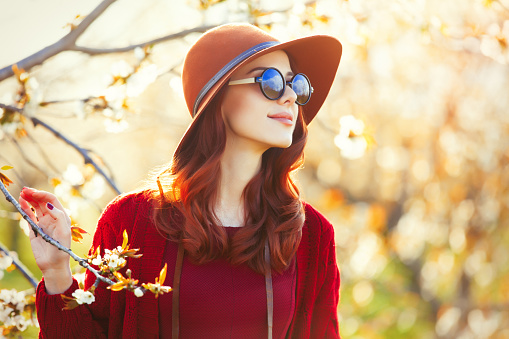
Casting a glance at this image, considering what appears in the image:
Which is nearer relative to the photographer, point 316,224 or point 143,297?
point 143,297

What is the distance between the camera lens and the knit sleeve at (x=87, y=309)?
4.88 feet

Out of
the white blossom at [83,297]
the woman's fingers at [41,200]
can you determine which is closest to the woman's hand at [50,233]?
the woman's fingers at [41,200]

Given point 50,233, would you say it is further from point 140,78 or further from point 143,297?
point 140,78

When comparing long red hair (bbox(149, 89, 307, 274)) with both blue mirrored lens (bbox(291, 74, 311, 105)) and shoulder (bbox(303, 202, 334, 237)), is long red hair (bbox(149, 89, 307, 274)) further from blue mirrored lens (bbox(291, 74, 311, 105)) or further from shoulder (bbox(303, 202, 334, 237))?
blue mirrored lens (bbox(291, 74, 311, 105))

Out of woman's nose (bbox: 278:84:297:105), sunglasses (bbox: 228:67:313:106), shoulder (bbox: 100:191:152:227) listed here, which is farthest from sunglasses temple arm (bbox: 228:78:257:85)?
shoulder (bbox: 100:191:152:227)

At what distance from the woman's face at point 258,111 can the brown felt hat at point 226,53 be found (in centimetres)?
5

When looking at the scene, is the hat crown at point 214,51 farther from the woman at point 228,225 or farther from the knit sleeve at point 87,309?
the knit sleeve at point 87,309

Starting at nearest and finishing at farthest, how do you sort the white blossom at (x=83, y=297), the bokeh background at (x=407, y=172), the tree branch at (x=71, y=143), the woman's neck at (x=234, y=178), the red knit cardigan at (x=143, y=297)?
the white blossom at (x=83, y=297)
the red knit cardigan at (x=143, y=297)
the woman's neck at (x=234, y=178)
the tree branch at (x=71, y=143)
the bokeh background at (x=407, y=172)

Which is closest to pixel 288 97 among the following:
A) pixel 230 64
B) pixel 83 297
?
pixel 230 64

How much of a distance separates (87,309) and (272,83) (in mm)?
872

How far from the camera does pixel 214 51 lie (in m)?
1.76

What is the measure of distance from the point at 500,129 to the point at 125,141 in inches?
204

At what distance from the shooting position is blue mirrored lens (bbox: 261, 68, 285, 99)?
1692 mm

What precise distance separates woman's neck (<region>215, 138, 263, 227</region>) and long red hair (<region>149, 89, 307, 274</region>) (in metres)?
0.02
